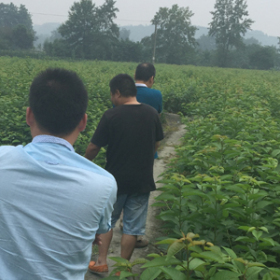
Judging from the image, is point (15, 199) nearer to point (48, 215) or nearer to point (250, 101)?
point (48, 215)

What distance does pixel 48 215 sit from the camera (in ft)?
3.88

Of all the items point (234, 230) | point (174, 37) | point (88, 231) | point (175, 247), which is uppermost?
point (174, 37)

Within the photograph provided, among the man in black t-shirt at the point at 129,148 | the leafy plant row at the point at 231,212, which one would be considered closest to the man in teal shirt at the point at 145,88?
the leafy plant row at the point at 231,212

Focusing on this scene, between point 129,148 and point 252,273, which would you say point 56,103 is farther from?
point 129,148

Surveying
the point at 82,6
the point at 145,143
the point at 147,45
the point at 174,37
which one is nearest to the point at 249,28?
the point at 174,37

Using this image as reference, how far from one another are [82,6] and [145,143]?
68.9 meters

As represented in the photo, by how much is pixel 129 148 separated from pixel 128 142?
52 mm

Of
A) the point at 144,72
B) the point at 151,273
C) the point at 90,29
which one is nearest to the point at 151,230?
the point at 144,72

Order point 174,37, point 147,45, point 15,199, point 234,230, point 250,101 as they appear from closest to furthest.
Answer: point 15,199 < point 234,230 < point 250,101 < point 147,45 < point 174,37

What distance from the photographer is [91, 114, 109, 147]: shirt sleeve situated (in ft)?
9.76

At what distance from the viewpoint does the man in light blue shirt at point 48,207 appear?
1166 mm

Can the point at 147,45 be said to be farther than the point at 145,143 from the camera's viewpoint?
Yes

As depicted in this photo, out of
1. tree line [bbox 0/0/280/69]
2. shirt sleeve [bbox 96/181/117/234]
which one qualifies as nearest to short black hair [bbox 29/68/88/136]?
shirt sleeve [bbox 96/181/117/234]

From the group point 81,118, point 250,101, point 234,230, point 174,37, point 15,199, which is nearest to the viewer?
point 15,199
